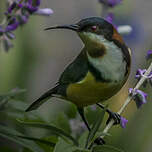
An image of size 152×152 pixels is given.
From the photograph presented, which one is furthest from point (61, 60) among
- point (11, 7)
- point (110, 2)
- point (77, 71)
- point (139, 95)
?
point (139, 95)

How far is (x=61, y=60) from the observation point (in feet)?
12.8

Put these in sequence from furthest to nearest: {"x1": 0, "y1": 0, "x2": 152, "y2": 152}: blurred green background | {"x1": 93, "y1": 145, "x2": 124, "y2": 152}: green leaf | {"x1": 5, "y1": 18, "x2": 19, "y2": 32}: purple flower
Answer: {"x1": 0, "y1": 0, "x2": 152, "y2": 152}: blurred green background < {"x1": 5, "y1": 18, "x2": 19, "y2": 32}: purple flower < {"x1": 93, "y1": 145, "x2": 124, "y2": 152}: green leaf

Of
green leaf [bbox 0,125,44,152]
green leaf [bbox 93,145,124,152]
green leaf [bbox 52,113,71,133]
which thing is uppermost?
green leaf [bbox 93,145,124,152]

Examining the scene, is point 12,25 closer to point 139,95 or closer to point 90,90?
point 90,90

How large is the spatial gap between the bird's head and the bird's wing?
0.09 m

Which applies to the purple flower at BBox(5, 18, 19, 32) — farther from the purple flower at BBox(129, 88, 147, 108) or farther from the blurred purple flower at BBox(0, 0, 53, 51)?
the purple flower at BBox(129, 88, 147, 108)

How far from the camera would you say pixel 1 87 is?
2.44 metres

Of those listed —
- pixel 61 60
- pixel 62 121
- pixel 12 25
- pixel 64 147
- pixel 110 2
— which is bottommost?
pixel 61 60

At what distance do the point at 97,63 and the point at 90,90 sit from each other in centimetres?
10

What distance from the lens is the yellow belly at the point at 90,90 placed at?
57.2 inches

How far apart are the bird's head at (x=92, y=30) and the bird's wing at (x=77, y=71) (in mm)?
87

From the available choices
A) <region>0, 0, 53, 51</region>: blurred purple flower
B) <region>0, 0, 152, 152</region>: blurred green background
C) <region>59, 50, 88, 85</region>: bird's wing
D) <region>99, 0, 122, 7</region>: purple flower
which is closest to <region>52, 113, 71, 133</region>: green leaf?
<region>0, 0, 152, 152</region>: blurred green background

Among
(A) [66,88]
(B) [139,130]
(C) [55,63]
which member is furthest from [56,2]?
(A) [66,88]

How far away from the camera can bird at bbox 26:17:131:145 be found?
55.4 inches
